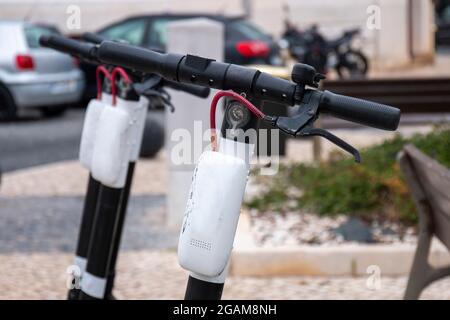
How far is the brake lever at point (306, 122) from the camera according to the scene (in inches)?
99.5

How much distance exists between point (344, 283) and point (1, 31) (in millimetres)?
11123

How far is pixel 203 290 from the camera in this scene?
2686 millimetres

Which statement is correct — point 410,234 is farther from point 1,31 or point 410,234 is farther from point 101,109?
point 1,31

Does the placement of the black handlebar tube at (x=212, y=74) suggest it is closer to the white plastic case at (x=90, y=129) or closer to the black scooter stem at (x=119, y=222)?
the white plastic case at (x=90, y=129)

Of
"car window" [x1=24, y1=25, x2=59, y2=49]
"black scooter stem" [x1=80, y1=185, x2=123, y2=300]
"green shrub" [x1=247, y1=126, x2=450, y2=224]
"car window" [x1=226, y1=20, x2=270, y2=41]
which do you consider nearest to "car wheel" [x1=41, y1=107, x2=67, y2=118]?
"car window" [x1=24, y1=25, x2=59, y2=49]

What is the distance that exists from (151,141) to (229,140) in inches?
329

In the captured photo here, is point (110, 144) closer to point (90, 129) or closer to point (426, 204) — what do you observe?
point (90, 129)

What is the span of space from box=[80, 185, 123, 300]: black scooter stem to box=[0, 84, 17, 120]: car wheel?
1215 centimetres

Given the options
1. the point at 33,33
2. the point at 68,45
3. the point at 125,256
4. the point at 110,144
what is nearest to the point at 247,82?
the point at 110,144

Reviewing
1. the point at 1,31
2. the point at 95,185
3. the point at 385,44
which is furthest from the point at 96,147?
the point at 385,44

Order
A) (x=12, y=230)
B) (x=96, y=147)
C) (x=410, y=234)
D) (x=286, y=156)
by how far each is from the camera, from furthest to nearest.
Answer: (x=286, y=156) < (x=12, y=230) < (x=410, y=234) < (x=96, y=147)

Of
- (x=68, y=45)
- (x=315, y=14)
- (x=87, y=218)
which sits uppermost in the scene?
(x=68, y=45)
